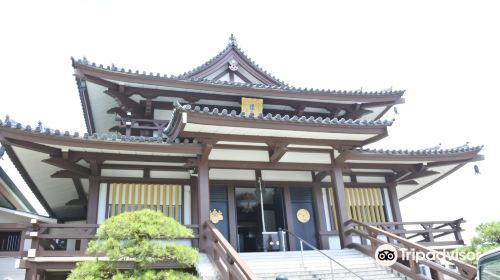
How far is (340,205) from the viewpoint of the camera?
10.7 metres

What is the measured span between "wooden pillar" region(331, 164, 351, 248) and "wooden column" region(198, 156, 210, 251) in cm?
371

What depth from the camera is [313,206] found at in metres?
12.3

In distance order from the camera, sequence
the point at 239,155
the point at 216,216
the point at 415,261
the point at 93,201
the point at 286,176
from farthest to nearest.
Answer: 1. the point at 286,176
2. the point at 216,216
3. the point at 239,155
4. the point at 93,201
5. the point at 415,261

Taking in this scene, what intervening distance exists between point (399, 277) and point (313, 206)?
4103mm

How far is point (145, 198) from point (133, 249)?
466cm

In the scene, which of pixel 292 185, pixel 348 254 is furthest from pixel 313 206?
pixel 348 254

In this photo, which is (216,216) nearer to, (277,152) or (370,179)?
(277,152)

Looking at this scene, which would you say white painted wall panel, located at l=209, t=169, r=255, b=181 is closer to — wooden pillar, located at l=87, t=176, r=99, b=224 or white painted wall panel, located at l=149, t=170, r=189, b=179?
white painted wall panel, located at l=149, t=170, r=189, b=179

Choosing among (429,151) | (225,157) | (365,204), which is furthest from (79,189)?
(429,151)

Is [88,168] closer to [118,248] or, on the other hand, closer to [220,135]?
[220,135]

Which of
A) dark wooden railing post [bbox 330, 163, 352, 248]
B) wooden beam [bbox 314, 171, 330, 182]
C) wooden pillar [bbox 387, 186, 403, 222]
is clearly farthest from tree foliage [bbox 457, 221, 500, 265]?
wooden beam [bbox 314, 171, 330, 182]

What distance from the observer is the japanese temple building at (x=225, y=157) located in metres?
9.33

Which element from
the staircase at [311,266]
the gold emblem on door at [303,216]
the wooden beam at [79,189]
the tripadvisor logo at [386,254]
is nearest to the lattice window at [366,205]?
the gold emblem on door at [303,216]

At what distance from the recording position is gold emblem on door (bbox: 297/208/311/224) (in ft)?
39.7
